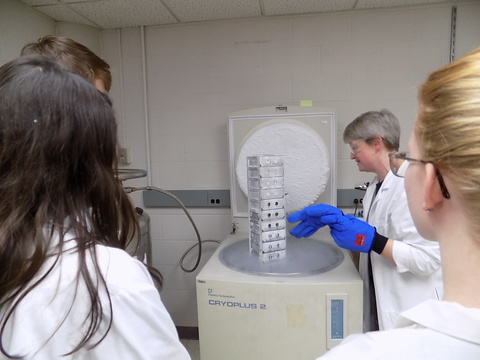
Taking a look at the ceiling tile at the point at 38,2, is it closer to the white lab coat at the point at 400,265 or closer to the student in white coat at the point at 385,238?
the student in white coat at the point at 385,238

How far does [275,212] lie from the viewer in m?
1.26

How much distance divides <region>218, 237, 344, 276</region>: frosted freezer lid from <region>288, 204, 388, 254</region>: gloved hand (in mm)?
81

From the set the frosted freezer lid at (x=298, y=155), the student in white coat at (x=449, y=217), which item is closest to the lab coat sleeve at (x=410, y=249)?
the frosted freezer lid at (x=298, y=155)

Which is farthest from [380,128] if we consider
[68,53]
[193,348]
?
[193,348]

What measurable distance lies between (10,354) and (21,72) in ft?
1.32

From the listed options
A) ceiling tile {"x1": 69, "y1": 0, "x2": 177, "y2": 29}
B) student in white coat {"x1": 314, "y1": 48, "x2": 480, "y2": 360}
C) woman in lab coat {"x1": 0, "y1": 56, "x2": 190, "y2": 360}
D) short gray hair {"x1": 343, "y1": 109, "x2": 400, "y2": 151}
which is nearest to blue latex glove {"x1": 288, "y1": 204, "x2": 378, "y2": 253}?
short gray hair {"x1": 343, "y1": 109, "x2": 400, "y2": 151}

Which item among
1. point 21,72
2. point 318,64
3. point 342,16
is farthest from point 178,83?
point 21,72

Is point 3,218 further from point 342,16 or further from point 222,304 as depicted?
point 342,16

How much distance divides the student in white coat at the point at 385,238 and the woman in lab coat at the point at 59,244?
86 centimetres

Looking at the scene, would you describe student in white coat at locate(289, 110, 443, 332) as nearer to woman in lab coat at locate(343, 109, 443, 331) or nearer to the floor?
woman in lab coat at locate(343, 109, 443, 331)

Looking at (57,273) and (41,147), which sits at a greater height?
(41,147)

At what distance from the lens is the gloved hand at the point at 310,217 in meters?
1.26

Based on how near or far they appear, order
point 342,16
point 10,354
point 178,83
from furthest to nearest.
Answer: point 178,83, point 342,16, point 10,354

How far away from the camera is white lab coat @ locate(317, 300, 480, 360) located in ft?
1.30
